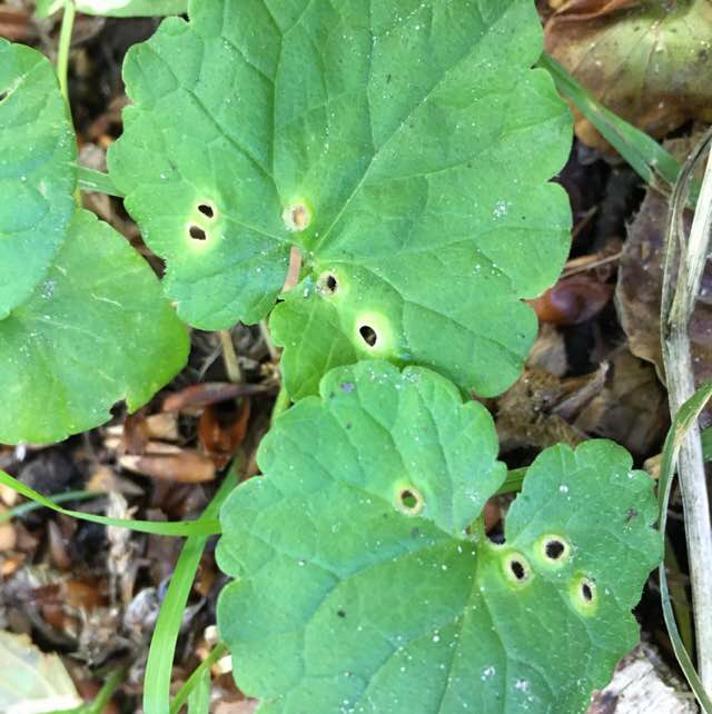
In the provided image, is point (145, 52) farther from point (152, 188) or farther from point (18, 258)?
point (18, 258)

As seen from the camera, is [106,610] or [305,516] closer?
[305,516]

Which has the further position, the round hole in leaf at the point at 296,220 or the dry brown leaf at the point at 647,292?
the dry brown leaf at the point at 647,292

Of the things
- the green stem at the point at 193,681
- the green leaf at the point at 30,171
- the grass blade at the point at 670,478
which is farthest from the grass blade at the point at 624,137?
the green stem at the point at 193,681

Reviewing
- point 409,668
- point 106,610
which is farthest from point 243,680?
point 106,610

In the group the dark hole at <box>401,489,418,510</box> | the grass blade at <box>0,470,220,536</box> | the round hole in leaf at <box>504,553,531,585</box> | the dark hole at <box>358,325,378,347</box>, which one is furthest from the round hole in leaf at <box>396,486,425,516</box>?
the grass blade at <box>0,470,220,536</box>

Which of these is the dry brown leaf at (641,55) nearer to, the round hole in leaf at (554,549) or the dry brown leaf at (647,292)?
the dry brown leaf at (647,292)

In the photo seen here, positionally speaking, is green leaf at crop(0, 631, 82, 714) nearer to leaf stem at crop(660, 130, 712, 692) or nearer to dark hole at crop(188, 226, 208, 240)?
dark hole at crop(188, 226, 208, 240)
